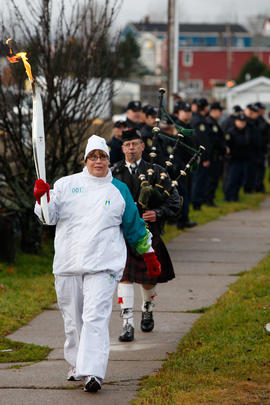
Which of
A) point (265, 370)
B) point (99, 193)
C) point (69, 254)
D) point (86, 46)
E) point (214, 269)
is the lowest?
point (214, 269)

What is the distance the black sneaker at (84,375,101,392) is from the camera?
5.80 metres

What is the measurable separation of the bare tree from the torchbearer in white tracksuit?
14.5 feet

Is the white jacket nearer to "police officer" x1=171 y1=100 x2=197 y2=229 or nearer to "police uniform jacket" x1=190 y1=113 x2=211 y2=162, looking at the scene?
"police officer" x1=171 y1=100 x2=197 y2=229

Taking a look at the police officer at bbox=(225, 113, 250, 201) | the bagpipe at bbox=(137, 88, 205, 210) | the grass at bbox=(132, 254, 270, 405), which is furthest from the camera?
the police officer at bbox=(225, 113, 250, 201)

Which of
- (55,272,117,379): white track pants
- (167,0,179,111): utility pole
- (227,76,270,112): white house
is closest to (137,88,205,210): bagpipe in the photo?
(55,272,117,379): white track pants

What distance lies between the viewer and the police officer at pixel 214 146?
16.5 meters

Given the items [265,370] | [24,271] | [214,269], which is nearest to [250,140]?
[214,269]

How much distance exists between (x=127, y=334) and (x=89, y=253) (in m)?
1.73

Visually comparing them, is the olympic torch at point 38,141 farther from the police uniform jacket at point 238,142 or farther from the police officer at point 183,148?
the police uniform jacket at point 238,142

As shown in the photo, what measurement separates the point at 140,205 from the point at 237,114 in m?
11.3

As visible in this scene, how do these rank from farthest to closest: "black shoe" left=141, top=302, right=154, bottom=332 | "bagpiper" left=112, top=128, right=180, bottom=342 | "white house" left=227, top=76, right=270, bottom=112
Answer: "white house" left=227, top=76, right=270, bottom=112, "black shoe" left=141, top=302, right=154, bottom=332, "bagpiper" left=112, top=128, right=180, bottom=342

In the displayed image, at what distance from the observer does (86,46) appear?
10719 mm

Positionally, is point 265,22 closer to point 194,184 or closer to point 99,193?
point 194,184

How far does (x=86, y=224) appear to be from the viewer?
5945 millimetres
